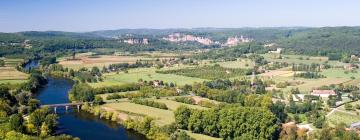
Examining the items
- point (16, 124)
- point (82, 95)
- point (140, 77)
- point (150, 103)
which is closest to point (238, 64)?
point (140, 77)

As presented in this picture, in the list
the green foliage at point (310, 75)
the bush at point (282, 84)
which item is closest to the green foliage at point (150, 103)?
the bush at point (282, 84)

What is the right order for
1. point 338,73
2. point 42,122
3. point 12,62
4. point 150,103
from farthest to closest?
1. point 12,62
2. point 338,73
3. point 150,103
4. point 42,122

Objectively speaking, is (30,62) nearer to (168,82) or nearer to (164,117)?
(168,82)

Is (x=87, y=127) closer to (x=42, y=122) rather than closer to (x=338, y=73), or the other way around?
(x=42, y=122)

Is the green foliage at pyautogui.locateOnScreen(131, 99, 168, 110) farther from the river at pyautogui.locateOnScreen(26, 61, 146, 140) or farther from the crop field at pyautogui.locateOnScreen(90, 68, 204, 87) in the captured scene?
the crop field at pyautogui.locateOnScreen(90, 68, 204, 87)

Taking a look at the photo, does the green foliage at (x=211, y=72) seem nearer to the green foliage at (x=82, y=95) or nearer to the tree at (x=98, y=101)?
the green foliage at (x=82, y=95)

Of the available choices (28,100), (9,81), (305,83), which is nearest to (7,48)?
(9,81)

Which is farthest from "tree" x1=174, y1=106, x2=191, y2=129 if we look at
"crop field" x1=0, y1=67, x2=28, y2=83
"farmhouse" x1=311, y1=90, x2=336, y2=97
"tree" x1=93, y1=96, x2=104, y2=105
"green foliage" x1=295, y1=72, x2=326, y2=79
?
"green foliage" x1=295, y1=72, x2=326, y2=79

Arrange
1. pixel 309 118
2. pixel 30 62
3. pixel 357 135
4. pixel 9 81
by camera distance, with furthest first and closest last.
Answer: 1. pixel 30 62
2. pixel 9 81
3. pixel 309 118
4. pixel 357 135
